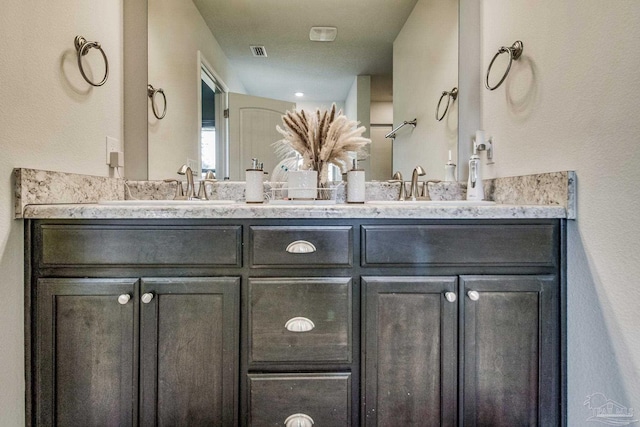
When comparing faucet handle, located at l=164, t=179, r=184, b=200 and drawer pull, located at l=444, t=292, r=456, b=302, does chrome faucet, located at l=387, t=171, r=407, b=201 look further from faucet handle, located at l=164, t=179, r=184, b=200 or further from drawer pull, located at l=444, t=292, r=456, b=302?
faucet handle, located at l=164, t=179, r=184, b=200

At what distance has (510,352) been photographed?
0.96 metres

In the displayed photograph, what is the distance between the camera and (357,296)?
3.16ft

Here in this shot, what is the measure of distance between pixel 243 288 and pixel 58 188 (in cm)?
73

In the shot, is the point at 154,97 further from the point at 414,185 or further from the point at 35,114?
the point at 414,185

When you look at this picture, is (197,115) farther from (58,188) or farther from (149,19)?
(58,188)

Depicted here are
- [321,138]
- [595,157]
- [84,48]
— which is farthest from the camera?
[321,138]

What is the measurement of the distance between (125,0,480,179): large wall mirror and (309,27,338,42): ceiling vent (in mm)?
26

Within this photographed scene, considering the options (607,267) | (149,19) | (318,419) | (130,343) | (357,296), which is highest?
(149,19)

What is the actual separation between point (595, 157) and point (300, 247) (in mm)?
838

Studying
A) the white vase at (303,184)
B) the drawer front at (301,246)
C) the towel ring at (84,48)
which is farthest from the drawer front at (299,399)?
the towel ring at (84,48)

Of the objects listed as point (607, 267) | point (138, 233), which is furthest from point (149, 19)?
point (607, 267)

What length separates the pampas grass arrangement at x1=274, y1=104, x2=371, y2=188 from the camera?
1.33 metres

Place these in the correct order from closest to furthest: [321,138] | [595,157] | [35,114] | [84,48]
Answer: [595,157], [35,114], [84,48], [321,138]

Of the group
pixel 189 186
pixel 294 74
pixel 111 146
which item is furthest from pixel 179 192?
pixel 294 74
